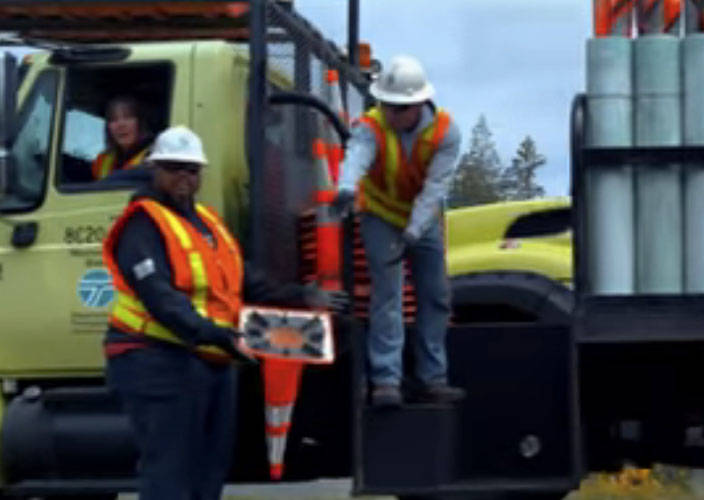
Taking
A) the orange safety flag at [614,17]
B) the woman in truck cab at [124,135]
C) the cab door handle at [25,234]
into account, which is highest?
the orange safety flag at [614,17]

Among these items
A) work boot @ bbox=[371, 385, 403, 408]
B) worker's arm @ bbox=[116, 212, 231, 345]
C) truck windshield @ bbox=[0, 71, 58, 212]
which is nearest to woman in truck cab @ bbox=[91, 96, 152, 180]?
truck windshield @ bbox=[0, 71, 58, 212]

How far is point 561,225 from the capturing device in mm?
8391

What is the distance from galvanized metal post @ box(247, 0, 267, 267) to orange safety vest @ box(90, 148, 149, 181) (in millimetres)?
609

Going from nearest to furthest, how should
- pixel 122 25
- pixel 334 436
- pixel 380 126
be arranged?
pixel 380 126 < pixel 334 436 < pixel 122 25

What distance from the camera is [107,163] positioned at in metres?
7.38

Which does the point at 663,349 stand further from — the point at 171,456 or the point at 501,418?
the point at 171,456

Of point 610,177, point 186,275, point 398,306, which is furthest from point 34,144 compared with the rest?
point 610,177

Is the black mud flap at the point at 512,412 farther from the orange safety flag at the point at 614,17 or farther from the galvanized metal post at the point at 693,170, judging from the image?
the orange safety flag at the point at 614,17

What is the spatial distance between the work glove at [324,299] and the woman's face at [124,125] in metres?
1.11

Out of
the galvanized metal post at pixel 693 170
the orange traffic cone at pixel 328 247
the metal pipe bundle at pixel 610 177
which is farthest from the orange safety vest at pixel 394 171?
the galvanized metal post at pixel 693 170

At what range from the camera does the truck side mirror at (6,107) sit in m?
6.69

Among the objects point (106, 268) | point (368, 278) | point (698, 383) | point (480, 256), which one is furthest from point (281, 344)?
point (698, 383)

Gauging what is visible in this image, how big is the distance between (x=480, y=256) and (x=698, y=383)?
4.15ft

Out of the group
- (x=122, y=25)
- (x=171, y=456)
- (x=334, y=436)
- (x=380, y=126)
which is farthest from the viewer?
(x=122, y=25)
